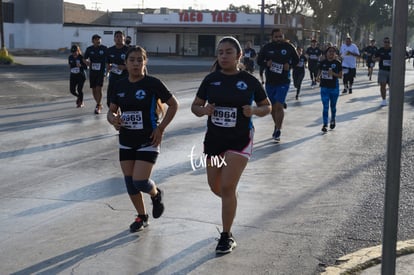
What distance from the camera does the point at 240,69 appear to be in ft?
18.5

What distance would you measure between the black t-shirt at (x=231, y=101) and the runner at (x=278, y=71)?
20.1 feet

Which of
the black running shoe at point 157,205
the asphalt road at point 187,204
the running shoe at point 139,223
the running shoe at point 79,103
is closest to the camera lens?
the asphalt road at point 187,204

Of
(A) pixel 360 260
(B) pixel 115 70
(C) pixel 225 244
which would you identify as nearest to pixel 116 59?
(B) pixel 115 70

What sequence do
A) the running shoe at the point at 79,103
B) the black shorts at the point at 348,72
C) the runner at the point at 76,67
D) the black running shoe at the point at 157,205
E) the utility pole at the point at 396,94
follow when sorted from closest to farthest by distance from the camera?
the utility pole at the point at 396,94
the black running shoe at the point at 157,205
the runner at the point at 76,67
the running shoe at the point at 79,103
the black shorts at the point at 348,72

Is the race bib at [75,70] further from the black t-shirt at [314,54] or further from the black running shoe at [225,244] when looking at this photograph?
the black t-shirt at [314,54]

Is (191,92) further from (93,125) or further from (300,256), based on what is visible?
(300,256)

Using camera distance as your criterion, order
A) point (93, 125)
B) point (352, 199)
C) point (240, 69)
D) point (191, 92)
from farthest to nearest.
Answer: point (191, 92) < point (93, 125) < point (352, 199) < point (240, 69)

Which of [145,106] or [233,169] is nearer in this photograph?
[233,169]

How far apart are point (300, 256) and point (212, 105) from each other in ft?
4.83

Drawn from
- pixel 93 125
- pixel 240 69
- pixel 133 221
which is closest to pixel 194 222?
pixel 133 221

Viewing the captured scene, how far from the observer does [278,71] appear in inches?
460

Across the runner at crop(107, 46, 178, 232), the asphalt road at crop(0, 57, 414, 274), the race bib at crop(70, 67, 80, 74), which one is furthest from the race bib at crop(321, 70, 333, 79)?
the runner at crop(107, 46, 178, 232)

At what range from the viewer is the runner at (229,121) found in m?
5.36

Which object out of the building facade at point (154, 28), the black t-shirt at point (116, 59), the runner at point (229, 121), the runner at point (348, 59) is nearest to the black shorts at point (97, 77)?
the black t-shirt at point (116, 59)
